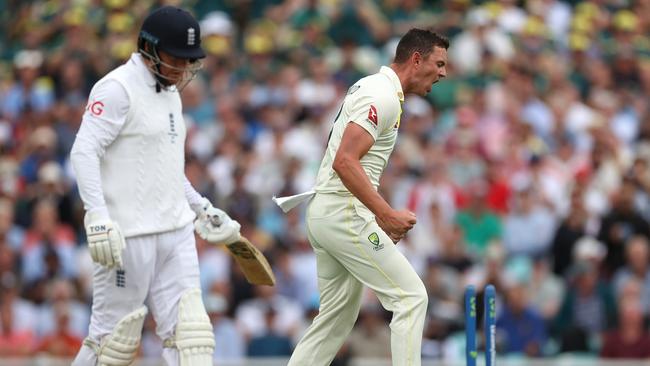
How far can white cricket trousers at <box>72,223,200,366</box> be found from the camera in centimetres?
838

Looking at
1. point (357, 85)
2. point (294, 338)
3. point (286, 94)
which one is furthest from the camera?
point (286, 94)

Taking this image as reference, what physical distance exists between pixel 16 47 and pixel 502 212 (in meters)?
7.34

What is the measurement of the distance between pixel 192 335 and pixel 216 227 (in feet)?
2.62

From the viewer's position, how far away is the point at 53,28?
1827 cm

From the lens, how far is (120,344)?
837cm

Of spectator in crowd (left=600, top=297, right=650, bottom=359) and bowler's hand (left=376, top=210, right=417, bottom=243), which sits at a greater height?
bowler's hand (left=376, top=210, right=417, bottom=243)

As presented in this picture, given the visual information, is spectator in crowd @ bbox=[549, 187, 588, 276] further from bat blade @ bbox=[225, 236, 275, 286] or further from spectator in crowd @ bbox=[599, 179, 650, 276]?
bat blade @ bbox=[225, 236, 275, 286]

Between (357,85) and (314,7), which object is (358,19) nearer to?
(314,7)

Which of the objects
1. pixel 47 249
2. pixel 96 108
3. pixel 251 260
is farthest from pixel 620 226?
pixel 96 108

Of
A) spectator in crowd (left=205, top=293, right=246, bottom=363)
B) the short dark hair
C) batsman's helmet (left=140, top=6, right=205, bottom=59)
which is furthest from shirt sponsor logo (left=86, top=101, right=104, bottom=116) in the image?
spectator in crowd (left=205, top=293, right=246, bottom=363)

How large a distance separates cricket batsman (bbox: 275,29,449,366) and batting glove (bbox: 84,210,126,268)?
43.8 inches

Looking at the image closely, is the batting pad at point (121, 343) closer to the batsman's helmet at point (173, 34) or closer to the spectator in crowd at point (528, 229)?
the batsman's helmet at point (173, 34)

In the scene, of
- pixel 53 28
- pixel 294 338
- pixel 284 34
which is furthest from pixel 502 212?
pixel 53 28

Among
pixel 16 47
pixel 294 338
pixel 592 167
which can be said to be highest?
pixel 16 47
